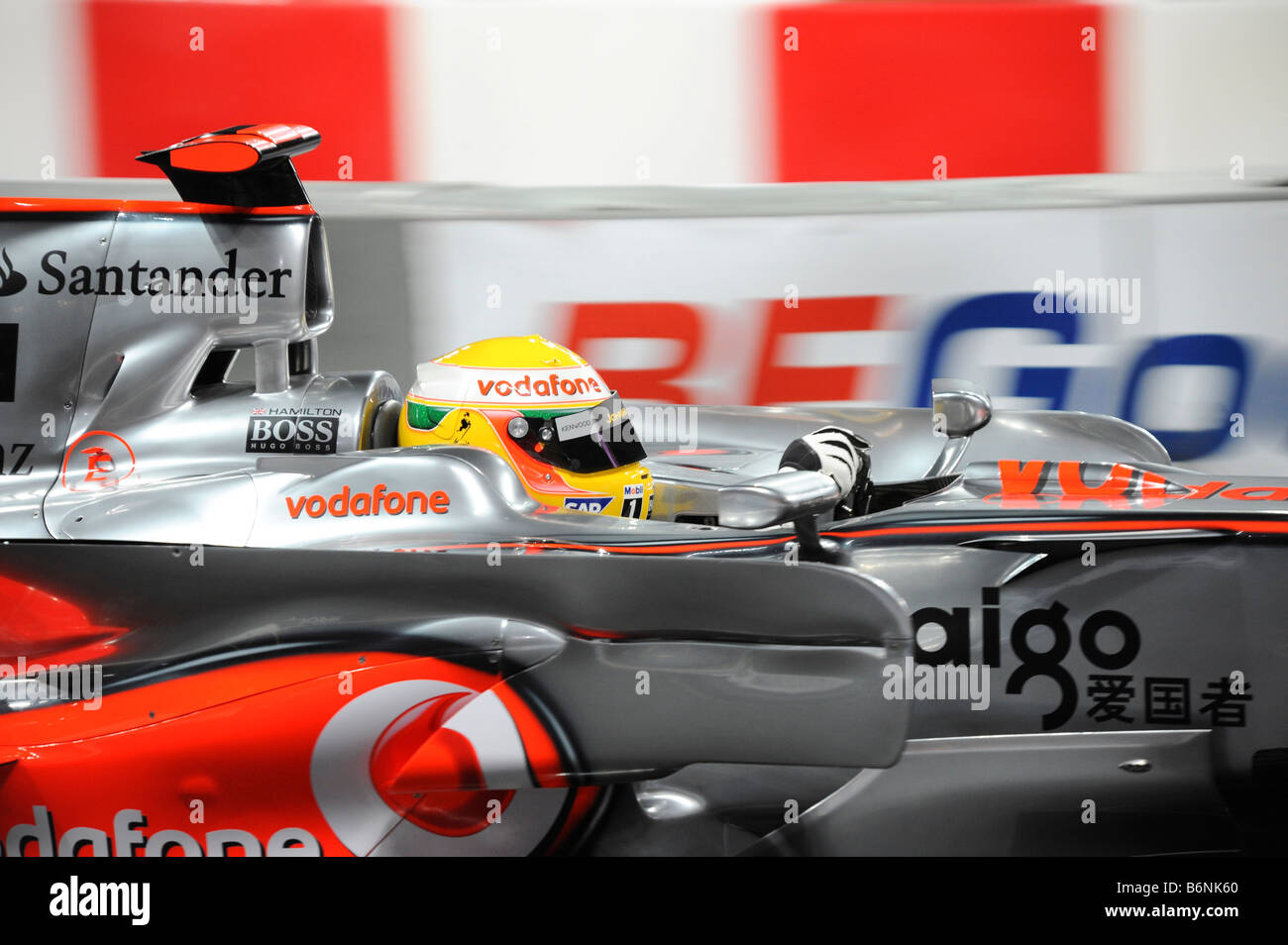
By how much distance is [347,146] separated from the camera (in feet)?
14.1

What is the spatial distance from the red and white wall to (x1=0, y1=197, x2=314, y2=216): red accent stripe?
82.8 inches

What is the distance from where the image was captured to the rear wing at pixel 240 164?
2.26 m

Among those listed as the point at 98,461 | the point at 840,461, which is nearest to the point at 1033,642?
the point at 840,461

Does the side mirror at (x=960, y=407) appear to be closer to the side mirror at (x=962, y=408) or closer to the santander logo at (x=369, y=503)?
the side mirror at (x=962, y=408)

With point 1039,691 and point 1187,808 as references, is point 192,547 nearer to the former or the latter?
point 1039,691

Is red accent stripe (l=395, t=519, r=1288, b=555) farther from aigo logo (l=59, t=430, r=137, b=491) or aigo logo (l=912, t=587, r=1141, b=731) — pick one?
aigo logo (l=59, t=430, r=137, b=491)

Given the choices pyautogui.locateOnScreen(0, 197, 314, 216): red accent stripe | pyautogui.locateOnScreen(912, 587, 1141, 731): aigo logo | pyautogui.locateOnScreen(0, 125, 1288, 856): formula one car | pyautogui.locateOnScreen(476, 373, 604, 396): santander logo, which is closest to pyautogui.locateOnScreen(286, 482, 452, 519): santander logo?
pyautogui.locateOnScreen(0, 125, 1288, 856): formula one car

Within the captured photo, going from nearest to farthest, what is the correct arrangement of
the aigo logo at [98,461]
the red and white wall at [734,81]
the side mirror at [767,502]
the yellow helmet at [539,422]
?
1. the side mirror at [767,502]
2. the aigo logo at [98,461]
3. the yellow helmet at [539,422]
4. the red and white wall at [734,81]

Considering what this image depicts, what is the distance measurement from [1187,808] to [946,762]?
14.6 inches

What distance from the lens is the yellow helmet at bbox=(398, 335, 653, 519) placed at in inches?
88.7

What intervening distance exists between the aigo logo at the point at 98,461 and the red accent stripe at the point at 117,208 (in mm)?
408

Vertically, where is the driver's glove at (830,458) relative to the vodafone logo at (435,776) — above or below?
above

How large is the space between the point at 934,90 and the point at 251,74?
239cm

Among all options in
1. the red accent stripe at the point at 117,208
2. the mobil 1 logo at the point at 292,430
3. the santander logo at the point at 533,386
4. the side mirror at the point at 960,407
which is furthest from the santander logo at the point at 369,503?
the side mirror at the point at 960,407
